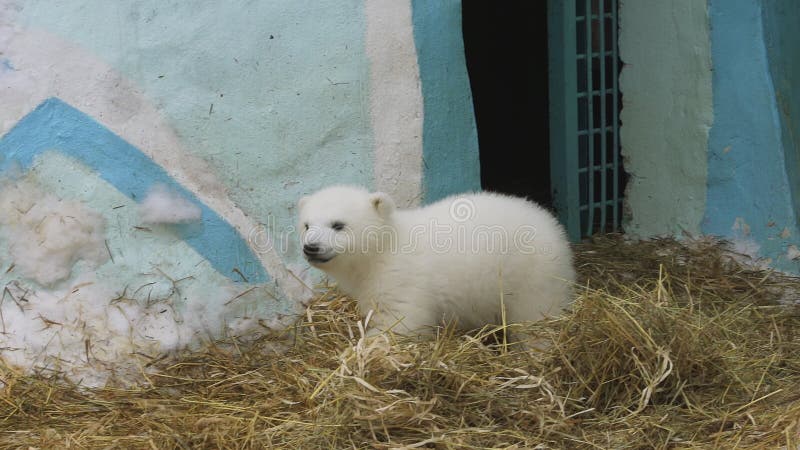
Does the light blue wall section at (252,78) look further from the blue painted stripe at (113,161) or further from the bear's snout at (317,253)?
the bear's snout at (317,253)

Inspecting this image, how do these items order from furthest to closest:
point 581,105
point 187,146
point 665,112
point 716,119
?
point 581,105
point 665,112
point 716,119
point 187,146

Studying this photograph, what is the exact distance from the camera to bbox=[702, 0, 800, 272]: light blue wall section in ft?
17.4

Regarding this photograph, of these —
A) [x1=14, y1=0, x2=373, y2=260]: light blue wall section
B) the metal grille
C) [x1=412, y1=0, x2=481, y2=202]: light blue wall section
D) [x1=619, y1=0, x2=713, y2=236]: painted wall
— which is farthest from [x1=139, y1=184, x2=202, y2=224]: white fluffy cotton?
[x1=619, y1=0, x2=713, y2=236]: painted wall

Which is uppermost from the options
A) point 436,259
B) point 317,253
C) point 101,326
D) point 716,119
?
point 716,119

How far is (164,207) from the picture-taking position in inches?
185

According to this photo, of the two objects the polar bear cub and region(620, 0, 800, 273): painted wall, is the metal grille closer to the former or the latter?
region(620, 0, 800, 273): painted wall

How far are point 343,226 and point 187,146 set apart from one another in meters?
1.03

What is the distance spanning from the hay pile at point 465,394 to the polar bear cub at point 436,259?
16 cm

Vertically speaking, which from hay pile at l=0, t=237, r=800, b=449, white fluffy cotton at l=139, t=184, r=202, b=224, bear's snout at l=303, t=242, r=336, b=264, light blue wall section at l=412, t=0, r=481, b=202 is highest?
light blue wall section at l=412, t=0, r=481, b=202

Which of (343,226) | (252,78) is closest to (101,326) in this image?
(343,226)

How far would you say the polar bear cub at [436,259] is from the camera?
4.30m

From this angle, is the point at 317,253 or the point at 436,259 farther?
the point at 436,259

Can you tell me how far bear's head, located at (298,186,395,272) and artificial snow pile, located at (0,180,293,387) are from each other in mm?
801

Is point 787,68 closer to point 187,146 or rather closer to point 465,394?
point 465,394
